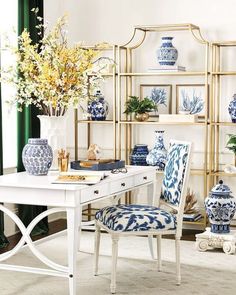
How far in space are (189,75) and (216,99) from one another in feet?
1.16

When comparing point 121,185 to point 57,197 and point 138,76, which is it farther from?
point 138,76

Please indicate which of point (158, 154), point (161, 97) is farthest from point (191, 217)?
point (161, 97)

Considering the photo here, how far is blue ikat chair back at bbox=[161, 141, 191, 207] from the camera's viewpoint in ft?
15.2

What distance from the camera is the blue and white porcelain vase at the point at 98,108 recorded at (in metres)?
6.54

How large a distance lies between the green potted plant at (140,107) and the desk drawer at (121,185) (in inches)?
63.1

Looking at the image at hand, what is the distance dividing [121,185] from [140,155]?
179 cm

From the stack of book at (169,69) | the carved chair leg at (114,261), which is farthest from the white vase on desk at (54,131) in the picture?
the stack of book at (169,69)

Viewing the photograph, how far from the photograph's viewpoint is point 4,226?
604 cm

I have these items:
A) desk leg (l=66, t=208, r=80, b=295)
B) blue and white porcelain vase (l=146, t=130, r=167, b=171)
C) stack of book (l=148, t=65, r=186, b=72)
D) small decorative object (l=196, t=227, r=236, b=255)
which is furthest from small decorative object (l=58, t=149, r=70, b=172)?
stack of book (l=148, t=65, r=186, b=72)

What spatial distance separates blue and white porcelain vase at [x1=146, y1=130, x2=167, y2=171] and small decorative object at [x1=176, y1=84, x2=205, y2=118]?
0.32 metres

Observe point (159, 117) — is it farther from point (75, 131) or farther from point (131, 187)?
point (131, 187)

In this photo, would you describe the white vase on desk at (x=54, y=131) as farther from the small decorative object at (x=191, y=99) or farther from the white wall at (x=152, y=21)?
the white wall at (x=152, y=21)

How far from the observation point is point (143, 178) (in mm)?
5062

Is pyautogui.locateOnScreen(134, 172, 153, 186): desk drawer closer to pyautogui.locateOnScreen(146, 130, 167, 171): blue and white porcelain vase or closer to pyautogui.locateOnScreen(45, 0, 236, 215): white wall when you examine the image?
pyautogui.locateOnScreen(146, 130, 167, 171): blue and white porcelain vase
